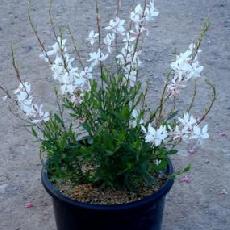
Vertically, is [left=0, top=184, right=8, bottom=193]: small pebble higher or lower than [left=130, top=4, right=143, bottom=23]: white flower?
lower

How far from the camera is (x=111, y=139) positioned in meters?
2.41

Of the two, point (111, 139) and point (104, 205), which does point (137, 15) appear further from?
point (104, 205)

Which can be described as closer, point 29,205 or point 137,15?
point 137,15

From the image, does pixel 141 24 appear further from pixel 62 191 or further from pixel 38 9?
pixel 38 9

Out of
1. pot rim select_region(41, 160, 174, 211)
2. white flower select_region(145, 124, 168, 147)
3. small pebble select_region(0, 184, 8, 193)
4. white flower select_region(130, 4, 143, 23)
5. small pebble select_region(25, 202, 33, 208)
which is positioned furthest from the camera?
small pebble select_region(0, 184, 8, 193)

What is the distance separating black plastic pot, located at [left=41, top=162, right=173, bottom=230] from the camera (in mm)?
2502

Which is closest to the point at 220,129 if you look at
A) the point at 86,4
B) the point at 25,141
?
the point at 25,141

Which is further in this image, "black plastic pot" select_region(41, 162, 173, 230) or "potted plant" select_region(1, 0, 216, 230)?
"black plastic pot" select_region(41, 162, 173, 230)

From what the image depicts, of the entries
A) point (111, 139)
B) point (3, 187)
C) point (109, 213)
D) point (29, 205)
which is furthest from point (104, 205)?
point (3, 187)

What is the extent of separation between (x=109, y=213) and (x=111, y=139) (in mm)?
332

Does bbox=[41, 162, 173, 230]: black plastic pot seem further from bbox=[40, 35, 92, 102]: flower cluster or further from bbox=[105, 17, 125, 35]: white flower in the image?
bbox=[105, 17, 125, 35]: white flower

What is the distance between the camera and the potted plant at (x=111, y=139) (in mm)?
2393

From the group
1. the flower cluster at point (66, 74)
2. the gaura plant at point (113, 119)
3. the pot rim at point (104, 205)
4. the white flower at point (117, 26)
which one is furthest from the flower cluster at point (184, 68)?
the pot rim at point (104, 205)

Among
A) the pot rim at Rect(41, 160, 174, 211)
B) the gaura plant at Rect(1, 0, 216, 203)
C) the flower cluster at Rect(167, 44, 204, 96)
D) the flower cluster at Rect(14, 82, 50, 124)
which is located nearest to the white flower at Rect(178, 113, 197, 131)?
the gaura plant at Rect(1, 0, 216, 203)
